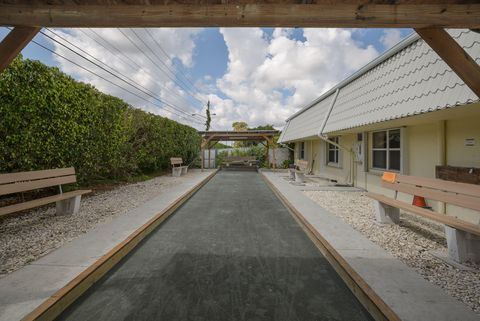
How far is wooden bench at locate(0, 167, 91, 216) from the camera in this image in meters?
4.37

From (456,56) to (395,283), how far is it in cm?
266

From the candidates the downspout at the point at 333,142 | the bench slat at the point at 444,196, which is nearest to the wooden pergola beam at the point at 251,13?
the bench slat at the point at 444,196

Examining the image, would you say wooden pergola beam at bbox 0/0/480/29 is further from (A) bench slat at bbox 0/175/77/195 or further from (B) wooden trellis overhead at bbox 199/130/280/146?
(B) wooden trellis overhead at bbox 199/130/280/146

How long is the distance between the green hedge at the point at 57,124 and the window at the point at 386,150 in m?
9.33

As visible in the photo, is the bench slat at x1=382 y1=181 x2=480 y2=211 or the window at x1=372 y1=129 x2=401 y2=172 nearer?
the bench slat at x1=382 y1=181 x2=480 y2=211

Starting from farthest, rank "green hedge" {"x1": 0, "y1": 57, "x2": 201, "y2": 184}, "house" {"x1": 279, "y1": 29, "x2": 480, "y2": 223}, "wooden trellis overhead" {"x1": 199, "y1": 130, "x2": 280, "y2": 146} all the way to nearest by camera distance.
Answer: "wooden trellis overhead" {"x1": 199, "y1": 130, "x2": 280, "y2": 146}
"green hedge" {"x1": 0, "y1": 57, "x2": 201, "y2": 184}
"house" {"x1": 279, "y1": 29, "x2": 480, "y2": 223}

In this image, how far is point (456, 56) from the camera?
2.80 meters

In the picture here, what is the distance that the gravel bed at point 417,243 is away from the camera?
9.46 ft

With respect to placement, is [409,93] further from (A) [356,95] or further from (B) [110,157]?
(B) [110,157]

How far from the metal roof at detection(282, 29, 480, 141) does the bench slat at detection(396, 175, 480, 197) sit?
1248 mm

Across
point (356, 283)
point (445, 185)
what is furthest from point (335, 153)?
point (356, 283)

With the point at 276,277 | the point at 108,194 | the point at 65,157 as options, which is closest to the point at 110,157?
the point at 108,194

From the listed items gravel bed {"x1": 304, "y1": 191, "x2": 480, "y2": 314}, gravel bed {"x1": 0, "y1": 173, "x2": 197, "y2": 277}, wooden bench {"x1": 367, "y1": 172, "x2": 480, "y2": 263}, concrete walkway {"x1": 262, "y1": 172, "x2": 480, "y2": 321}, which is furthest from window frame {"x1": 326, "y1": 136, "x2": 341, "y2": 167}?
gravel bed {"x1": 0, "y1": 173, "x2": 197, "y2": 277}

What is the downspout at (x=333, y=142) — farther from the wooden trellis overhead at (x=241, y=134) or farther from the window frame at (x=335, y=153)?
the wooden trellis overhead at (x=241, y=134)
